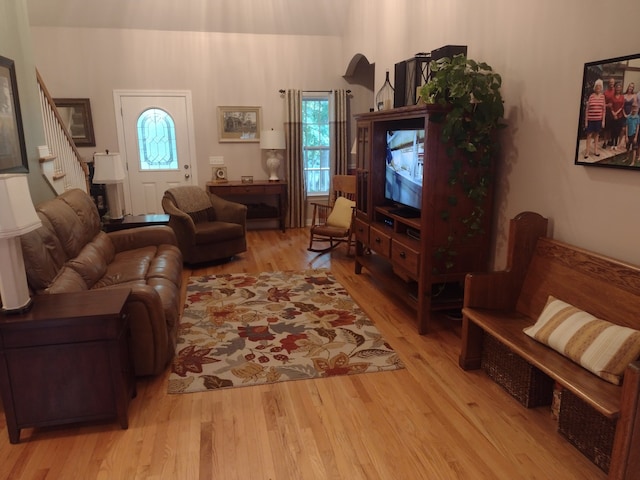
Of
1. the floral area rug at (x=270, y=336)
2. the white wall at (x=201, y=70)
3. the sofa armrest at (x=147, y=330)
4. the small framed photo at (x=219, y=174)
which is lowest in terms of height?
the floral area rug at (x=270, y=336)

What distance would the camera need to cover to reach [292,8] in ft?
20.4

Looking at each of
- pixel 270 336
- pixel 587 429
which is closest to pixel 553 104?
pixel 587 429

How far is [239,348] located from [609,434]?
85.3 inches

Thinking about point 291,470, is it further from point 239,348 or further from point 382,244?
point 382,244

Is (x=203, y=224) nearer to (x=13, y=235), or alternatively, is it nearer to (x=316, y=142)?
(x=316, y=142)

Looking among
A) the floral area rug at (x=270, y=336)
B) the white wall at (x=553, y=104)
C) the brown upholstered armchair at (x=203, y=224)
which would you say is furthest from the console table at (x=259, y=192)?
the white wall at (x=553, y=104)

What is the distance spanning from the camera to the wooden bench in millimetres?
1732

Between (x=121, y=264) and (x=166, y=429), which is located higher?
(x=121, y=264)

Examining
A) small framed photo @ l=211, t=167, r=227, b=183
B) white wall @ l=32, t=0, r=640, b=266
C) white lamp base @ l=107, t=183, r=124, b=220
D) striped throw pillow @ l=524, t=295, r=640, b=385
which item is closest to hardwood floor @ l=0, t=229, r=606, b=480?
striped throw pillow @ l=524, t=295, r=640, b=385

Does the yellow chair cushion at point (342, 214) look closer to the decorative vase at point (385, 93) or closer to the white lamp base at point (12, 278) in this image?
the decorative vase at point (385, 93)

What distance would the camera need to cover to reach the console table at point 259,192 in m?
6.54

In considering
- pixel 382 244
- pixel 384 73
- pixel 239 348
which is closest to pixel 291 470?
pixel 239 348

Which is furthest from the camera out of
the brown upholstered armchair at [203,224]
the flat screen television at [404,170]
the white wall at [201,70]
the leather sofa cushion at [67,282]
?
the white wall at [201,70]

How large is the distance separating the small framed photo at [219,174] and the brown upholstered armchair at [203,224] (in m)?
1.15
